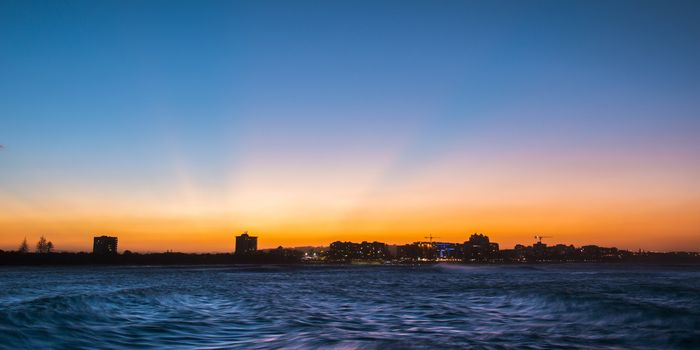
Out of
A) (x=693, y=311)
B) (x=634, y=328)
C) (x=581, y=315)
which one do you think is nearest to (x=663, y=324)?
(x=634, y=328)

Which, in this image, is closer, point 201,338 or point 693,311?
point 201,338

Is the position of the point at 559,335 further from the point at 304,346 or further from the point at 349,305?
the point at 349,305

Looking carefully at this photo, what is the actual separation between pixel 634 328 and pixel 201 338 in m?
19.3

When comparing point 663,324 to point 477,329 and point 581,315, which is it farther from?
point 477,329

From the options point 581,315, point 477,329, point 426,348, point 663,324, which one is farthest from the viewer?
point 581,315

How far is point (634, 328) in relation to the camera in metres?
22.5

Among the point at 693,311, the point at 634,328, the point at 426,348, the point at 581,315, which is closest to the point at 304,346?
the point at 426,348

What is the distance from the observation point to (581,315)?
27.3 metres

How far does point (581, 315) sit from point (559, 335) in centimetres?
809

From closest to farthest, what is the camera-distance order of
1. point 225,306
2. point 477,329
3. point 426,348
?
1. point 426,348
2. point 477,329
3. point 225,306

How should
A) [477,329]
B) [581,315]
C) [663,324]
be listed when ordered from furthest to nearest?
[581,315] → [663,324] → [477,329]

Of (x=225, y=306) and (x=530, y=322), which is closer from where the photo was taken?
(x=530, y=322)

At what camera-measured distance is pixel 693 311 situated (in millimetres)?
27844

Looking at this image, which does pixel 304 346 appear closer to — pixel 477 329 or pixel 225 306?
pixel 477 329
